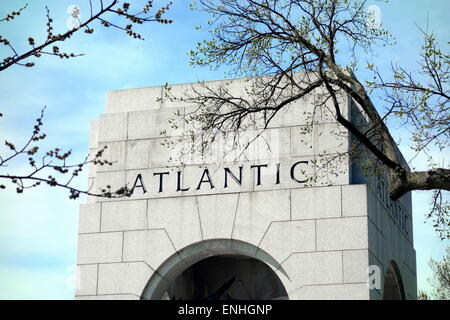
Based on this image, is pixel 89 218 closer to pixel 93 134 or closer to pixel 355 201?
pixel 93 134

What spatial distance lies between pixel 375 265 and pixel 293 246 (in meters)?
2.40

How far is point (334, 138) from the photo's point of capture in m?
25.5

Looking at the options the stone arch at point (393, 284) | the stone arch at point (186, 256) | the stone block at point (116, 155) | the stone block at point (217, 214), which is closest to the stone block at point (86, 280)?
the stone arch at point (186, 256)

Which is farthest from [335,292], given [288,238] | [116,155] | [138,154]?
[116,155]

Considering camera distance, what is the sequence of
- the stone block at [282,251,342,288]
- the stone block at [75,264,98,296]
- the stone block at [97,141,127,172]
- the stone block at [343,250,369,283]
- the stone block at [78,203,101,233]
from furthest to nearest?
the stone block at [97,141,127,172] < the stone block at [78,203,101,233] < the stone block at [75,264,98,296] < the stone block at [282,251,342,288] < the stone block at [343,250,369,283]

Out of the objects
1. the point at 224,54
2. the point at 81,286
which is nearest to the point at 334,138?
the point at 224,54

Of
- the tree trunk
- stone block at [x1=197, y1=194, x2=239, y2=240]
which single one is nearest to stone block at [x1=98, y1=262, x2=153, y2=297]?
stone block at [x1=197, y1=194, x2=239, y2=240]

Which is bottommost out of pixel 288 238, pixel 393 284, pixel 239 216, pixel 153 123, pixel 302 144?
pixel 393 284

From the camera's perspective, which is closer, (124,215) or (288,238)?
(288,238)

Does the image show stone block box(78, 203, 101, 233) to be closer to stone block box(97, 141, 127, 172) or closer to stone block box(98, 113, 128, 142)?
stone block box(97, 141, 127, 172)

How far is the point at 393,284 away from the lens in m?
29.6

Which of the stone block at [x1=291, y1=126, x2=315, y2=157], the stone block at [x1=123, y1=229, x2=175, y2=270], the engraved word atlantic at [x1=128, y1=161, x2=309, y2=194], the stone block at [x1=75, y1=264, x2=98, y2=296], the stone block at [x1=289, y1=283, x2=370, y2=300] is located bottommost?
the stone block at [x1=289, y1=283, x2=370, y2=300]

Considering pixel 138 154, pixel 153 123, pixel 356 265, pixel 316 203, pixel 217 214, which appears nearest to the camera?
pixel 356 265

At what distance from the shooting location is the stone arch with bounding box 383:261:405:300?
28.7 metres
